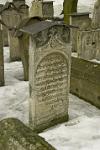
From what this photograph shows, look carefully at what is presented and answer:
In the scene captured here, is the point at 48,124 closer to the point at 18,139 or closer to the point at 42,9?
the point at 18,139

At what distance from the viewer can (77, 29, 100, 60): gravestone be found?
338 inches

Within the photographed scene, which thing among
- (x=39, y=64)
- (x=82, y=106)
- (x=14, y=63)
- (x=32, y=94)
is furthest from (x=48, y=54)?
(x=14, y=63)

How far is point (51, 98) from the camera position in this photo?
17.0 ft

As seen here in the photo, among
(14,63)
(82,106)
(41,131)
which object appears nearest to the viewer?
(41,131)

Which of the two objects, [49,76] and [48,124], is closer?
[49,76]

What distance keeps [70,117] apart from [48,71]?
3.74ft

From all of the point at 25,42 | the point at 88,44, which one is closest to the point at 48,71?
the point at 25,42

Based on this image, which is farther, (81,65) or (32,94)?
(81,65)

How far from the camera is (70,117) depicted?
5.67m

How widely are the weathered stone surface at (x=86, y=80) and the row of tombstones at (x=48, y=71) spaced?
0.93 metres

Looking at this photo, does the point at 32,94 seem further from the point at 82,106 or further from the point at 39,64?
the point at 82,106

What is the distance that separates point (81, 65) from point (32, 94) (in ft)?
6.36

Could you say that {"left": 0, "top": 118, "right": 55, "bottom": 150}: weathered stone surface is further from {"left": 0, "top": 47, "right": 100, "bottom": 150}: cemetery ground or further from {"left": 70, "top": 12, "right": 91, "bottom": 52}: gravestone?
{"left": 70, "top": 12, "right": 91, "bottom": 52}: gravestone

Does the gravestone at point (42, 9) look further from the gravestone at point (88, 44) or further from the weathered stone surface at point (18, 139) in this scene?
the weathered stone surface at point (18, 139)
